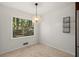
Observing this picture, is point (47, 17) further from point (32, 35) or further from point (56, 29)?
point (32, 35)

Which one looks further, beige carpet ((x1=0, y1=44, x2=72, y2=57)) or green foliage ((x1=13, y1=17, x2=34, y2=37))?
green foliage ((x1=13, y1=17, x2=34, y2=37))

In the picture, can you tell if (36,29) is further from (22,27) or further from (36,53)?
(36,53)

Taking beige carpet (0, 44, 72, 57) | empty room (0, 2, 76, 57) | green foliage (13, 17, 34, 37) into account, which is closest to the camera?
beige carpet (0, 44, 72, 57)

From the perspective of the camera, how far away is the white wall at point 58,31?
365cm

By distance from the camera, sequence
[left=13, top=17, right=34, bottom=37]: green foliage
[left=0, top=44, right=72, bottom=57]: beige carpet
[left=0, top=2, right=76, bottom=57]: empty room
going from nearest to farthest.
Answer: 1. [left=0, top=44, right=72, bottom=57]: beige carpet
2. [left=0, top=2, right=76, bottom=57]: empty room
3. [left=13, top=17, right=34, bottom=37]: green foliage

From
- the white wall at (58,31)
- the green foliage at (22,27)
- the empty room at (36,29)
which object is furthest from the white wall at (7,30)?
the white wall at (58,31)

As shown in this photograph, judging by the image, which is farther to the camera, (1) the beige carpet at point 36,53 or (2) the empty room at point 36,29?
(2) the empty room at point 36,29

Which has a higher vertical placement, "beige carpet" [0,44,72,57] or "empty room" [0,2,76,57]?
"empty room" [0,2,76,57]

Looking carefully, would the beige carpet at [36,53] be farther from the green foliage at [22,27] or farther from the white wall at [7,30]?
the green foliage at [22,27]

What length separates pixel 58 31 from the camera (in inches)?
173

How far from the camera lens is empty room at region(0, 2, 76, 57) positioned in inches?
141

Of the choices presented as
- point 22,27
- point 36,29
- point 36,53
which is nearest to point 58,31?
point 36,53

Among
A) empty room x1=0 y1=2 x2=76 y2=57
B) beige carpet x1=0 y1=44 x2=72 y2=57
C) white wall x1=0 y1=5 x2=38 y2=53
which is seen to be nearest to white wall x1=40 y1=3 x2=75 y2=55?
empty room x1=0 y1=2 x2=76 y2=57

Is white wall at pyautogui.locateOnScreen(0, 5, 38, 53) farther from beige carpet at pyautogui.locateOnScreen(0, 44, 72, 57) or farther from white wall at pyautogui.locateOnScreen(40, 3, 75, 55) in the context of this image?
white wall at pyautogui.locateOnScreen(40, 3, 75, 55)
